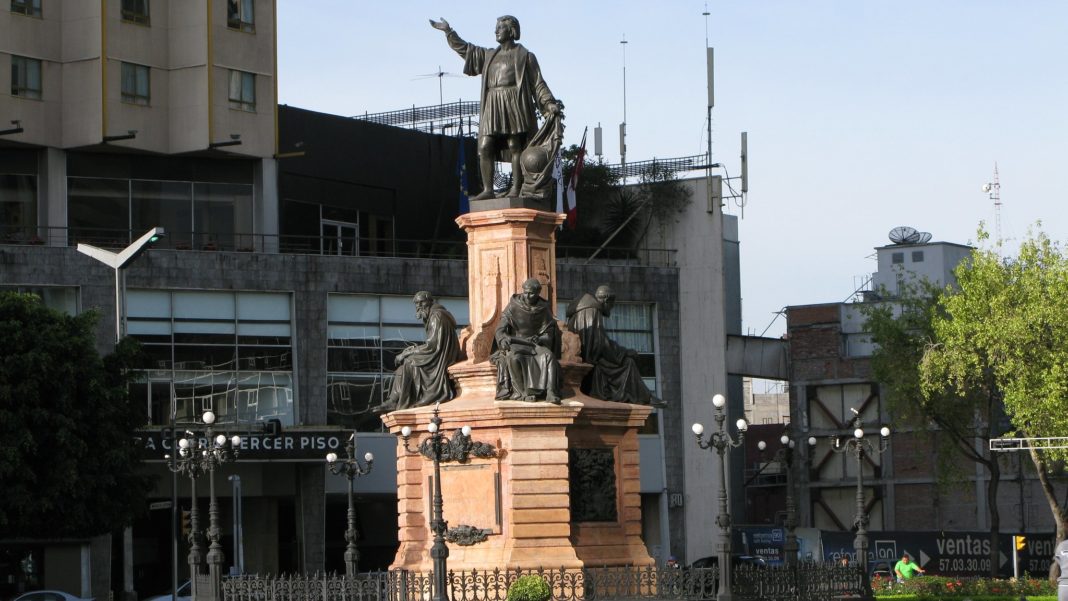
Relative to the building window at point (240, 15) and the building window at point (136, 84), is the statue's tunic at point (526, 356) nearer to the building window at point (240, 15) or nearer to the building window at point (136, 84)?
the building window at point (136, 84)

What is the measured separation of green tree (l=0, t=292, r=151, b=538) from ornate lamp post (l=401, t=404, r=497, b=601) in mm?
20038

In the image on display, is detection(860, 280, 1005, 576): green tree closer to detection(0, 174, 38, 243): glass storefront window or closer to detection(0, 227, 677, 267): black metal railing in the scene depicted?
detection(0, 227, 677, 267): black metal railing

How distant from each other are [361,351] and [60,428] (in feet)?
55.2

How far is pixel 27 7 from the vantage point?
2323 inches

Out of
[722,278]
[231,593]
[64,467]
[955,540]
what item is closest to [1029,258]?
[955,540]

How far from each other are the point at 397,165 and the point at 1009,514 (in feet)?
86.1

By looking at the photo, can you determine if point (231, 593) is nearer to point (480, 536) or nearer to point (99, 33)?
point (480, 536)

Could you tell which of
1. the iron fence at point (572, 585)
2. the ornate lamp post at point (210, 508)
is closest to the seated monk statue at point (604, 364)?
the iron fence at point (572, 585)

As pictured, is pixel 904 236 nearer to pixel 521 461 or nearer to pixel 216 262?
pixel 216 262

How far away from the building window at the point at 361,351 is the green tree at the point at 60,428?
43.3 ft

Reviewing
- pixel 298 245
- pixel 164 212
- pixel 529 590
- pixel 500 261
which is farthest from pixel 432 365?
pixel 298 245

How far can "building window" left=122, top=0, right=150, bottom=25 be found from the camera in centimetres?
6016

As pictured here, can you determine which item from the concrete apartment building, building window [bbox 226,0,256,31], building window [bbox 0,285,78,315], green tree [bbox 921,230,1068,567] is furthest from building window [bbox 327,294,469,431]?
green tree [bbox 921,230,1068,567]

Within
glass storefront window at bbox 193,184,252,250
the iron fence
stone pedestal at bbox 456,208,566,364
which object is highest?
glass storefront window at bbox 193,184,252,250
